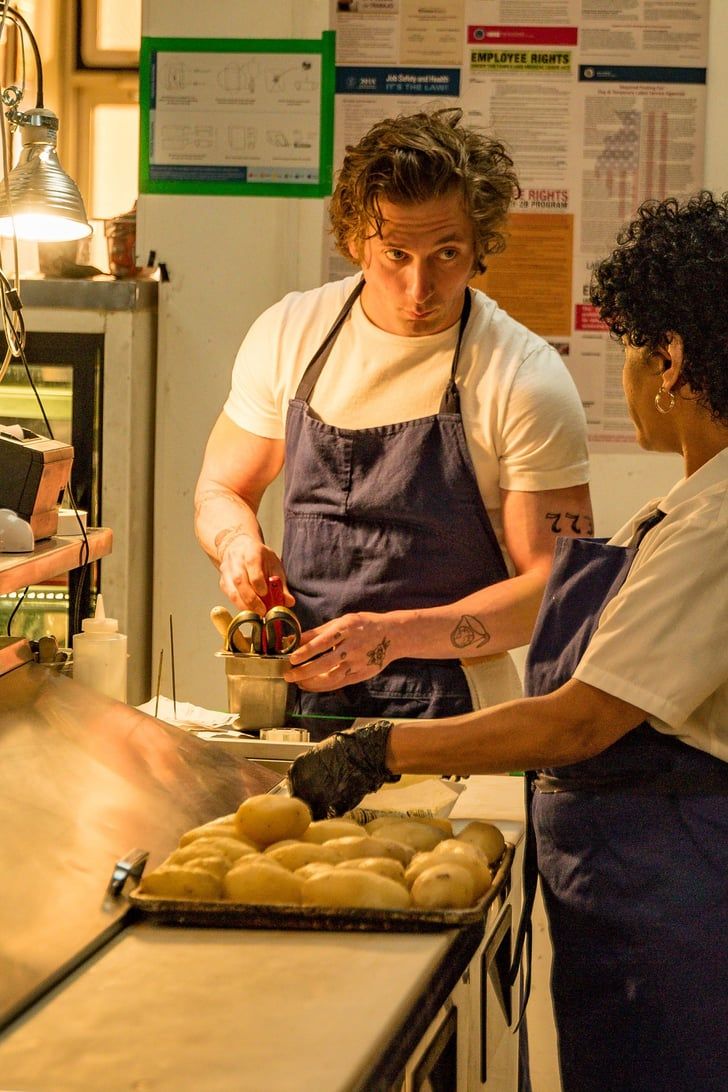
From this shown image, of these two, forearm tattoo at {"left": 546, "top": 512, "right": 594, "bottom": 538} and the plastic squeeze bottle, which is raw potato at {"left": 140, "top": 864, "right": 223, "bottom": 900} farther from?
forearm tattoo at {"left": 546, "top": 512, "right": 594, "bottom": 538}

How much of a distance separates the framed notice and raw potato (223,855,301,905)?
2.48m

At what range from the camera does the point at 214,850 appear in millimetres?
1483

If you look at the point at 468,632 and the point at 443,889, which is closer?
the point at 443,889

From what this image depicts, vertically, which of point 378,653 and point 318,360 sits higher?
point 318,360

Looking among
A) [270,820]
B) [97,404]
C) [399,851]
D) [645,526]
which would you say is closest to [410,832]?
[399,851]

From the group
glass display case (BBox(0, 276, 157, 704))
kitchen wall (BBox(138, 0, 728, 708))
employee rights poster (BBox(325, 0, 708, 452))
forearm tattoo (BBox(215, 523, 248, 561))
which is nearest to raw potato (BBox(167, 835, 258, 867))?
forearm tattoo (BBox(215, 523, 248, 561))

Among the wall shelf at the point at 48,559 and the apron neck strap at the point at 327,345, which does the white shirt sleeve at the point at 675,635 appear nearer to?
the wall shelf at the point at 48,559

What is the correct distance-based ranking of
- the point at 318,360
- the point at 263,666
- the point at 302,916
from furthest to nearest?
1. the point at 318,360
2. the point at 263,666
3. the point at 302,916

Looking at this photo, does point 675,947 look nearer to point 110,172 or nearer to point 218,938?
point 218,938

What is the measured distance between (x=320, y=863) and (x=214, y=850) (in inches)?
4.5

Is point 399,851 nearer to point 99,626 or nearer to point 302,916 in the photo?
point 302,916

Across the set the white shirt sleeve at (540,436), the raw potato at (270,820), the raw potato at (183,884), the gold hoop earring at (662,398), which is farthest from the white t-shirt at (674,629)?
the white shirt sleeve at (540,436)

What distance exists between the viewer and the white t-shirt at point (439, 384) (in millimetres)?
2529

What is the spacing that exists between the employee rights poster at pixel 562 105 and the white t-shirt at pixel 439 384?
911 millimetres
